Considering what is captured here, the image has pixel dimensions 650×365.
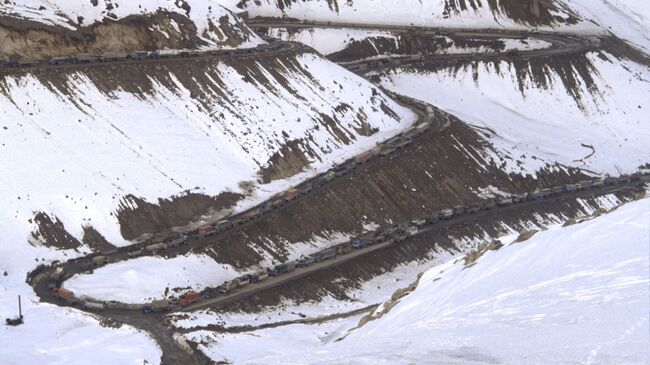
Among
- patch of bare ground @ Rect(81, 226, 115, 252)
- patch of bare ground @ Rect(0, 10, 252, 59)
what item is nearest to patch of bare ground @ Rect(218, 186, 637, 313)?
patch of bare ground @ Rect(81, 226, 115, 252)

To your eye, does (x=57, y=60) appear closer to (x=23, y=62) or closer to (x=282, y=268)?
(x=23, y=62)

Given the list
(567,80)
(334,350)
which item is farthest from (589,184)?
(334,350)

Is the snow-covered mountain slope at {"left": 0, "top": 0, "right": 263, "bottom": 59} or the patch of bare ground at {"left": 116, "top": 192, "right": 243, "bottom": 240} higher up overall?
the snow-covered mountain slope at {"left": 0, "top": 0, "right": 263, "bottom": 59}

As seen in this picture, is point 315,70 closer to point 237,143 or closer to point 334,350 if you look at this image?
point 237,143

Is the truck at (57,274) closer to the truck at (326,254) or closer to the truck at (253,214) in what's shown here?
the truck at (253,214)

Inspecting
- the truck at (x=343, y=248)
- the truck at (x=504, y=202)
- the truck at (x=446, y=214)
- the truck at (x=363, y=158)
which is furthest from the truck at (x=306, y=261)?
the truck at (x=504, y=202)

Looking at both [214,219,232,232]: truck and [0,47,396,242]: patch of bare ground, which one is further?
[0,47,396,242]: patch of bare ground

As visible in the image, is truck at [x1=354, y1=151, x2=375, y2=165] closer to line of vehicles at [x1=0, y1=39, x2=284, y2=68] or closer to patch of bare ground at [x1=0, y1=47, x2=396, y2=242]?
patch of bare ground at [x1=0, y1=47, x2=396, y2=242]
